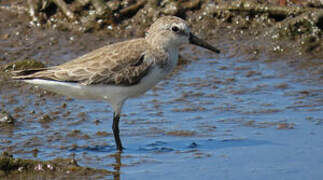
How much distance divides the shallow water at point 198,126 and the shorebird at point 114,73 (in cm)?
69

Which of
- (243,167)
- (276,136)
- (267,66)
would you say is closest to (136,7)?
(267,66)

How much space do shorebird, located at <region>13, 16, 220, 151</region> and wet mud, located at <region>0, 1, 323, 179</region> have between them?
0.79m

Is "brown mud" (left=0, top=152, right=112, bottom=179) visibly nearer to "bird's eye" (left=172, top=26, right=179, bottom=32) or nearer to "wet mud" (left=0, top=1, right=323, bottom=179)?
"wet mud" (left=0, top=1, right=323, bottom=179)

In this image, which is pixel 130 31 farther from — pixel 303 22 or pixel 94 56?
pixel 94 56

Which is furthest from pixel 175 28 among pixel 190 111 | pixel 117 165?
pixel 117 165

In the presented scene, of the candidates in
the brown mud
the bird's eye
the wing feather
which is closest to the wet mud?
the brown mud

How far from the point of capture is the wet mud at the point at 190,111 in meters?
8.26

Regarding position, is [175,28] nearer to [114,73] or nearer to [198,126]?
[114,73]

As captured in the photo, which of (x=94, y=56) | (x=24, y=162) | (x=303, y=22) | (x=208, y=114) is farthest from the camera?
(x=303, y=22)

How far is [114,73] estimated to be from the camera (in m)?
8.88

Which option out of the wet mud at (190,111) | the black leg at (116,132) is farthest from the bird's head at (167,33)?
the wet mud at (190,111)

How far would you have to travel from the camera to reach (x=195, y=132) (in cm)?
952

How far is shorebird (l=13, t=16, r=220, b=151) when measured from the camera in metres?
8.82

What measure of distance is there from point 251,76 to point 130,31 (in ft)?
9.84
